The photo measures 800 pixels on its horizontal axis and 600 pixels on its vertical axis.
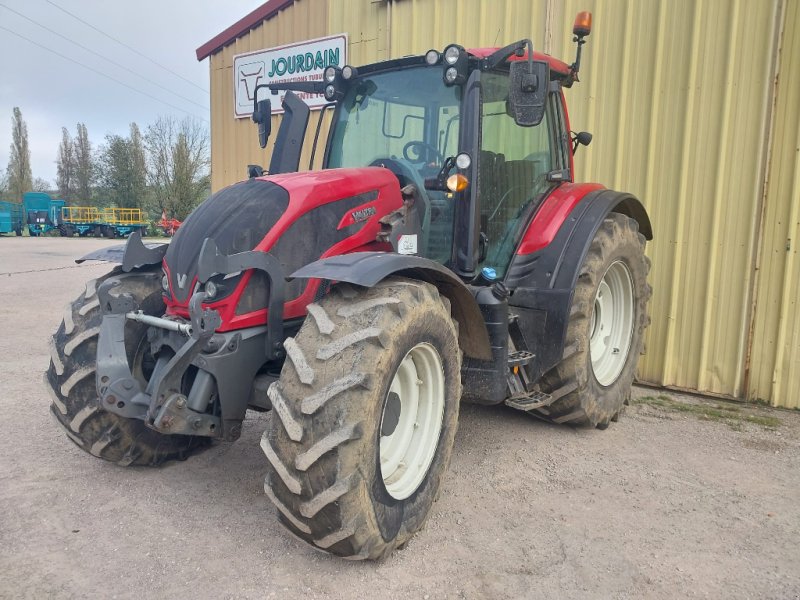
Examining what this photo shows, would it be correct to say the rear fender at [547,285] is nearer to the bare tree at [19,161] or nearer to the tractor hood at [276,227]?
the tractor hood at [276,227]

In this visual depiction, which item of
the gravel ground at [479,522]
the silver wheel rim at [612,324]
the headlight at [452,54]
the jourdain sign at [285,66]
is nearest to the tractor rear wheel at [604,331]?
the silver wheel rim at [612,324]

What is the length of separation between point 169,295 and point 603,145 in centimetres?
427

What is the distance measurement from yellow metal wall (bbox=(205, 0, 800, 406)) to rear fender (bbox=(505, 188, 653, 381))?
185 centimetres

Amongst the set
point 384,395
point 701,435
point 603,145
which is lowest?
point 701,435

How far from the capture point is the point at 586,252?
13.3 feet

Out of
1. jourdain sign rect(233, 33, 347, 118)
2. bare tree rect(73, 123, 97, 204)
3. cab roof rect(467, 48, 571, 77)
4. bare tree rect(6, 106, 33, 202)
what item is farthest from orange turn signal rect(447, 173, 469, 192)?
bare tree rect(6, 106, 33, 202)

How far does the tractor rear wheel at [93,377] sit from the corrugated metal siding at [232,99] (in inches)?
194

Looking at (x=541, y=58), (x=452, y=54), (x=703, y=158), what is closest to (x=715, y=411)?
(x=703, y=158)

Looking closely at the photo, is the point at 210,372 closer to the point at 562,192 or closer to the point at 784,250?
the point at 562,192

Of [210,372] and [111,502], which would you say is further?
[111,502]

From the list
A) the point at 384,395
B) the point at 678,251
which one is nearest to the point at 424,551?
the point at 384,395

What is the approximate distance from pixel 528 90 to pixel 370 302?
1.39m

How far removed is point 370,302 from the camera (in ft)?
8.91

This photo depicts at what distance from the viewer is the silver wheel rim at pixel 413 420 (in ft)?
9.80
